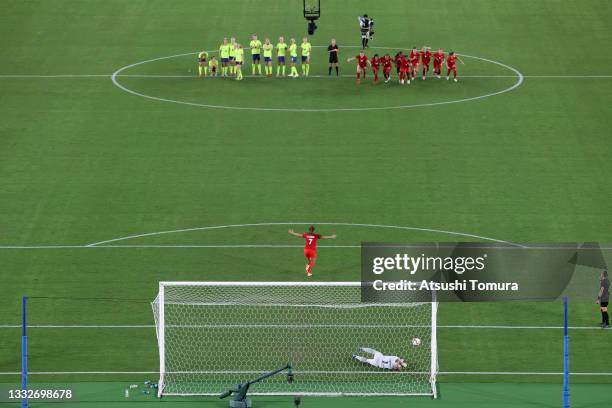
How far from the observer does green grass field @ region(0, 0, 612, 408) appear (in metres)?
40.5

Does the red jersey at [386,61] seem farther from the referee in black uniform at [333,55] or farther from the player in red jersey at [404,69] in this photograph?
the referee in black uniform at [333,55]

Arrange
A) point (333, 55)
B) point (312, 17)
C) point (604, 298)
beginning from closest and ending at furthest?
point (604, 298), point (333, 55), point (312, 17)

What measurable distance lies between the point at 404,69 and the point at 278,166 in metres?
11.4

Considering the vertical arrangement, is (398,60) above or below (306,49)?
below

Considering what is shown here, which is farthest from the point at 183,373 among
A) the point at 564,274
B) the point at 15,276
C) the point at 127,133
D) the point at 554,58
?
the point at 554,58

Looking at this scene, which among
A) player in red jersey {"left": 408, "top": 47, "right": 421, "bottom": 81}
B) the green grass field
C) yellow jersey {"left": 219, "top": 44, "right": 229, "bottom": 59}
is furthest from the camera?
yellow jersey {"left": 219, "top": 44, "right": 229, "bottom": 59}

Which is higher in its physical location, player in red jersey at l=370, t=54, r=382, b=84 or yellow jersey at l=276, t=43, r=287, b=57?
yellow jersey at l=276, t=43, r=287, b=57

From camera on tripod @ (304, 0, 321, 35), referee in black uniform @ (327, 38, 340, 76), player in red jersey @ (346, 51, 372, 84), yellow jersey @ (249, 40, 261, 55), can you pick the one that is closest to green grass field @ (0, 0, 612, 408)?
player in red jersey @ (346, 51, 372, 84)

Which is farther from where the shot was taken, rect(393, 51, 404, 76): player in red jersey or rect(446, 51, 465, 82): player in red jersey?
rect(446, 51, 465, 82): player in red jersey

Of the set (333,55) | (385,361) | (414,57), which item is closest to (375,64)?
(414,57)

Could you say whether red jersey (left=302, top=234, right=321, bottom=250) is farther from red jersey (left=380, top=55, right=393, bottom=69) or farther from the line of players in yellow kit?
the line of players in yellow kit

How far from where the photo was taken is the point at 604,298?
40.8m

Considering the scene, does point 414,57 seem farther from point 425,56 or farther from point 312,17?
point 312,17

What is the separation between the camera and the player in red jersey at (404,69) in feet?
214
